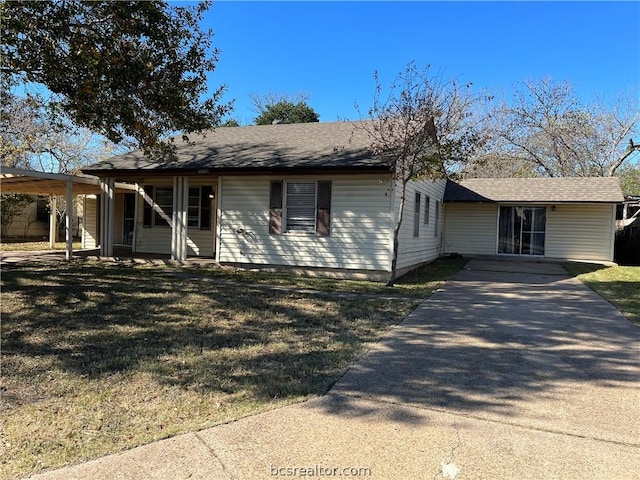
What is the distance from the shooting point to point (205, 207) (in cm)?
1453

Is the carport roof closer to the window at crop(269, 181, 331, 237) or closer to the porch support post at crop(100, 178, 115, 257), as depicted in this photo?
the porch support post at crop(100, 178, 115, 257)

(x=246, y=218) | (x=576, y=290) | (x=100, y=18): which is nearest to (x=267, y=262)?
(x=246, y=218)

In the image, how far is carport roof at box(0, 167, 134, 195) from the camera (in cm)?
1208

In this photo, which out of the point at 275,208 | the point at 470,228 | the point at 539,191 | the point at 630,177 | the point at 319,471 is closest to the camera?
the point at 319,471

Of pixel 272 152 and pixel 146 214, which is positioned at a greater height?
pixel 272 152

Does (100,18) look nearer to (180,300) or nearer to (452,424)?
(180,300)

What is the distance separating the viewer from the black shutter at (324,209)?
1143 cm

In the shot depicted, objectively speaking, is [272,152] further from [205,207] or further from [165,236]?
[165,236]

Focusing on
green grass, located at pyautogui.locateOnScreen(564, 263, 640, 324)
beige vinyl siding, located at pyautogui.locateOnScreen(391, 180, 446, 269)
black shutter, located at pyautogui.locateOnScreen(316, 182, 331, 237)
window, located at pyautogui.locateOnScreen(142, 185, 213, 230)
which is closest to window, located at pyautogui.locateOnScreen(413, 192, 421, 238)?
beige vinyl siding, located at pyautogui.locateOnScreen(391, 180, 446, 269)

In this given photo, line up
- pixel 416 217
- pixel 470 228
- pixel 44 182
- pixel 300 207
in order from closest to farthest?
1. pixel 300 207
2. pixel 416 217
3. pixel 44 182
4. pixel 470 228

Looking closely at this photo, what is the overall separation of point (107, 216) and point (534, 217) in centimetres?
1588

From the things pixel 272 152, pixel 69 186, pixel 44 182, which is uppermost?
pixel 272 152

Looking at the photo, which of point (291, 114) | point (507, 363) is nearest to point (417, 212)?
point (507, 363)

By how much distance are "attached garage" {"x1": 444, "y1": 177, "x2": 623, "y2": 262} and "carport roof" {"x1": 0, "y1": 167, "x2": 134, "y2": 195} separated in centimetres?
1308
